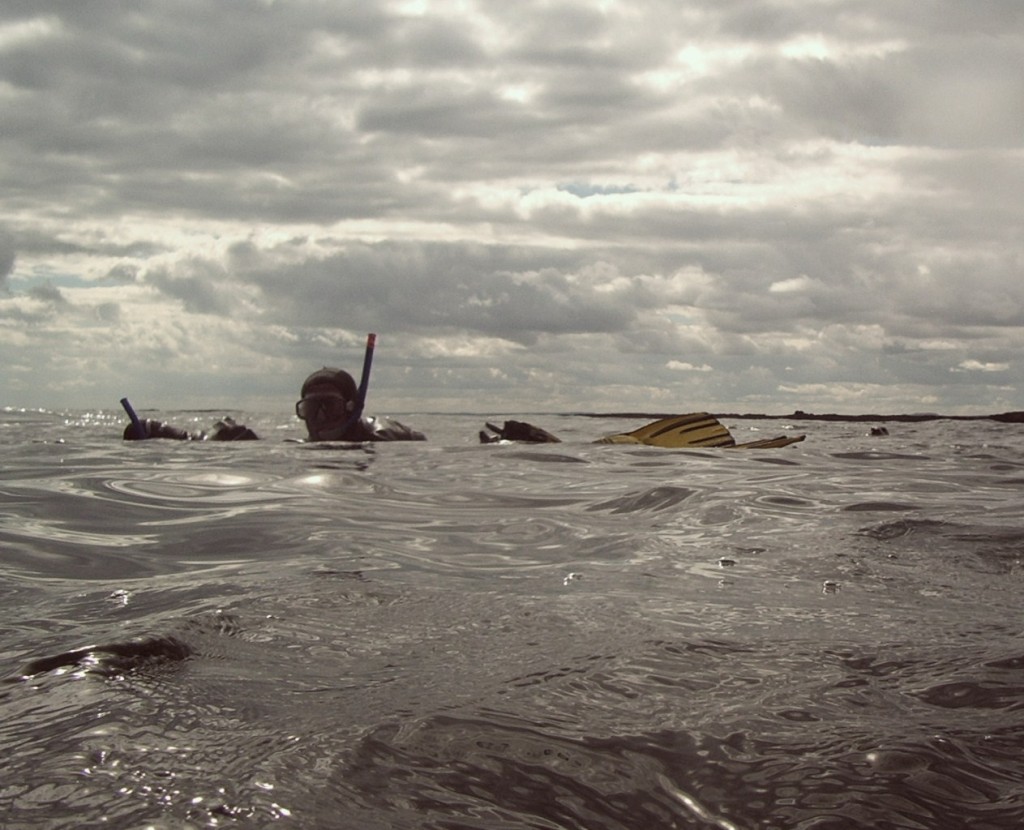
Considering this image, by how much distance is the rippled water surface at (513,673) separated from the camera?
5.71 ft

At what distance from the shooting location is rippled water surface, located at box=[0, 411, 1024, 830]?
1.74 metres

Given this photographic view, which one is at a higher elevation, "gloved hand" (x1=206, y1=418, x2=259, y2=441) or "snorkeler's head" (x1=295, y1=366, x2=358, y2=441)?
"snorkeler's head" (x1=295, y1=366, x2=358, y2=441)

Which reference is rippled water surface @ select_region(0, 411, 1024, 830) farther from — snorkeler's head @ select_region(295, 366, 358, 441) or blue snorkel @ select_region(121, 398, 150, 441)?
blue snorkel @ select_region(121, 398, 150, 441)

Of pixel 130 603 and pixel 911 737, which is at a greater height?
pixel 911 737

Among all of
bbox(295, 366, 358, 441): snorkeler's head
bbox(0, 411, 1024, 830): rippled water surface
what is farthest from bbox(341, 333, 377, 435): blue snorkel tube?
bbox(0, 411, 1024, 830): rippled water surface

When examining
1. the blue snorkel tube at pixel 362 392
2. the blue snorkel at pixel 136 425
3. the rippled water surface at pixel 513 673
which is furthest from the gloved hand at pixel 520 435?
the rippled water surface at pixel 513 673

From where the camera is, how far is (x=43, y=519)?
19.9 feet

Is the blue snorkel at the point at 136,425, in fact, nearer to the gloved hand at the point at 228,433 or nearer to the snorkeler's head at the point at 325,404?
the gloved hand at the point at 228,433

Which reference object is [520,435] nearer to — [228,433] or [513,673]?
[228,433]

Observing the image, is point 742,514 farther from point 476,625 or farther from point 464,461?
point 464,461

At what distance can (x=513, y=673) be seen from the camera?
2.56 metres

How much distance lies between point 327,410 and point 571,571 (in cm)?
1231

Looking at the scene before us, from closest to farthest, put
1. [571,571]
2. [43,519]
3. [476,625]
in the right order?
[476,625] → [571,571] → [43,519]

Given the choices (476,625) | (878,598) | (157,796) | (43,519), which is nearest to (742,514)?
(878,598)
